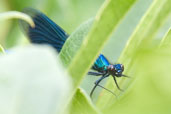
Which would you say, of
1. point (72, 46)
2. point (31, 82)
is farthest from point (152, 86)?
point (72, 46)

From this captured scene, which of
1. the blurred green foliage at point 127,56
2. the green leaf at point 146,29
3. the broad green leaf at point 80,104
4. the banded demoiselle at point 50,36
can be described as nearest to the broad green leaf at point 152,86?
the blurred green foliage at point 127,56

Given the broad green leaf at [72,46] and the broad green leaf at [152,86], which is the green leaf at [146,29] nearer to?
the broad green leaf at [72,46]

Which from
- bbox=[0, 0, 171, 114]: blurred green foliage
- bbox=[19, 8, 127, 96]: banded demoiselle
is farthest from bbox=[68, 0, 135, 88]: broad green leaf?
bbox=[19, 8, 127, 96]: banded demoiselle

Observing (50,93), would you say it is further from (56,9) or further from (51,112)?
(56,9)

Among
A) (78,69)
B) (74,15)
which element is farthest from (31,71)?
(74,15)

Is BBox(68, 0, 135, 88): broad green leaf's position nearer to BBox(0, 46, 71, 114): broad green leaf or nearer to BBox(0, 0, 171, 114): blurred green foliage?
BBox(0, 0, 171, 114): blurred green foliage
